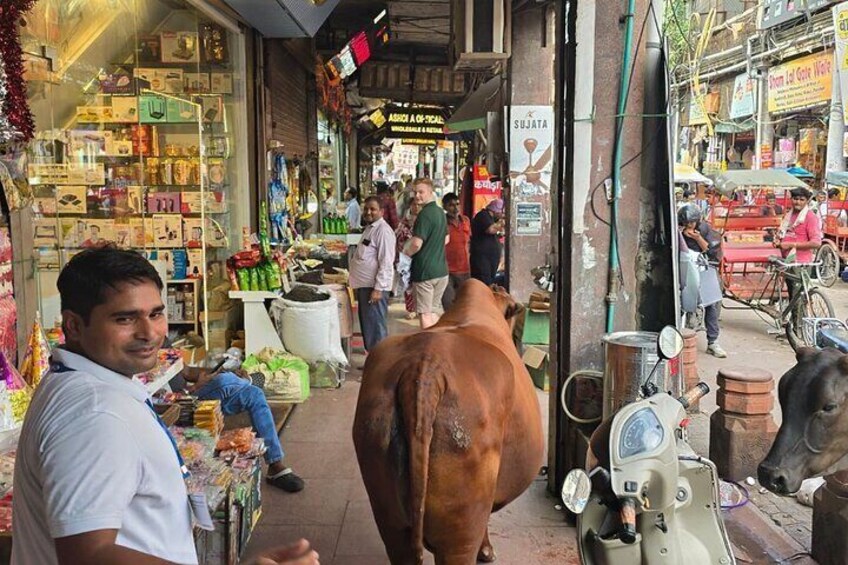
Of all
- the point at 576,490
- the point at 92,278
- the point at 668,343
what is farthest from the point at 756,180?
the point at 92,278

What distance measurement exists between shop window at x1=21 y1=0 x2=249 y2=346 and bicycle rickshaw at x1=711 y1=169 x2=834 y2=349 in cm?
615

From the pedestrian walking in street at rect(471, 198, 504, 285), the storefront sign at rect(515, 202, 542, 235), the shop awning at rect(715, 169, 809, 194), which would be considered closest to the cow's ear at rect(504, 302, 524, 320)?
the storefront sign at rect(515, 202, 542, 235)

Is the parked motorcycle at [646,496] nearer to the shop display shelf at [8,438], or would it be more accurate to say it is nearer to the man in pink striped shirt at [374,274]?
the shop display shelf at [8,438]

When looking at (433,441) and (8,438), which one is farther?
(8,438)

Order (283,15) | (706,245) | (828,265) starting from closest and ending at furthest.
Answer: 1. (283,15)
2. (706,245)
3. (828,265)

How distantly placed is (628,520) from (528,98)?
291 inches

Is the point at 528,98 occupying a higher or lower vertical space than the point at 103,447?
higher

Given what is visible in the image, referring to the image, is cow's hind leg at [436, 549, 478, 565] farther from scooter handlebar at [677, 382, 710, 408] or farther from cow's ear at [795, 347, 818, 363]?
cow's ear at [795, 347, 818, 363]

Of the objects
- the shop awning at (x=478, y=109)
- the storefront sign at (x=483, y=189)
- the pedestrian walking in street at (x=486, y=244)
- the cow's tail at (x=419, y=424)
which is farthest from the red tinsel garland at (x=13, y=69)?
the storefront sign at (x=483, y=189)

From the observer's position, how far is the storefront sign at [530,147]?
8.84 meters

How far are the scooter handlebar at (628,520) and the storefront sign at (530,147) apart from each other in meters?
6.60

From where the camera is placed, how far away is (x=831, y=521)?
4.12m

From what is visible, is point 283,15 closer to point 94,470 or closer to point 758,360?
point 758,360

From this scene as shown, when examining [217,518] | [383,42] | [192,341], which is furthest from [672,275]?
[383,42]
